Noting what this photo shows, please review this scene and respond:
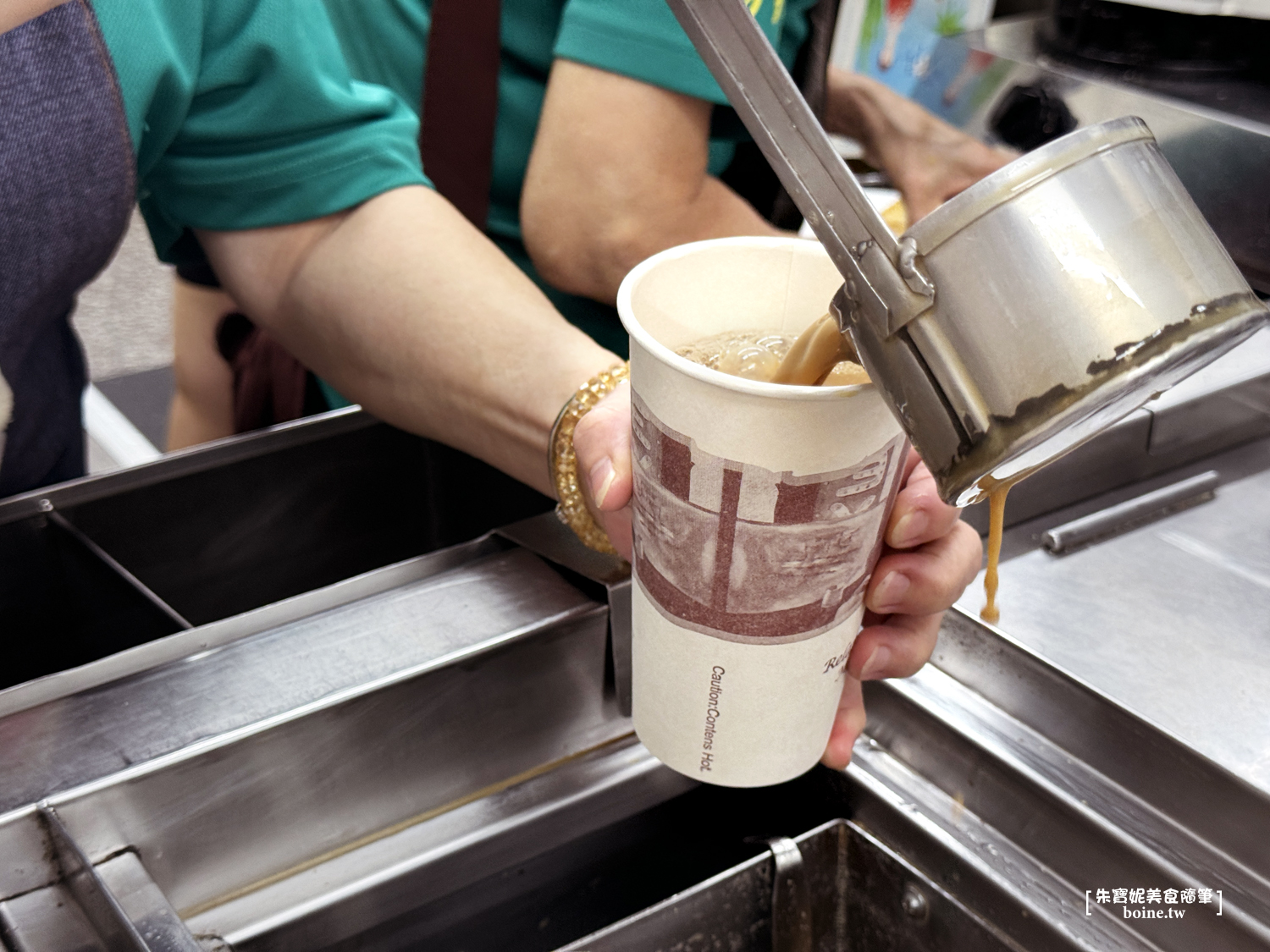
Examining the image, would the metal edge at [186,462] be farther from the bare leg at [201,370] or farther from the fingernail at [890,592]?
the bare leg at [201,370]

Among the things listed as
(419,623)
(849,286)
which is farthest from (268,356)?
(849,286)

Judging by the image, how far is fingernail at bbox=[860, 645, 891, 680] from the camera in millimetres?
658

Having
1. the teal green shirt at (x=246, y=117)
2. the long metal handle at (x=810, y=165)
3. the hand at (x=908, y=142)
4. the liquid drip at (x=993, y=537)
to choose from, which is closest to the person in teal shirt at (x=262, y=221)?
the teal green shirt at (x=246, y=117)

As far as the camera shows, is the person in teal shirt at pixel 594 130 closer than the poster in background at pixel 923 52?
Yes

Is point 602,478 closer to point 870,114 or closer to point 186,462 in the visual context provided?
point 186,462

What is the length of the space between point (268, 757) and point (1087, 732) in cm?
52

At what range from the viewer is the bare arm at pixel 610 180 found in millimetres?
1232

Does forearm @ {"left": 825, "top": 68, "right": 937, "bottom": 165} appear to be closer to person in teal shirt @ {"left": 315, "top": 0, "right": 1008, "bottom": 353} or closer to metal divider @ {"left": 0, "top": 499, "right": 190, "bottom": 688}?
person in teal shirt @ {"left": 315, "top": 0, "right": 1008, "bottom": 353}

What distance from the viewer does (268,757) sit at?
654mm

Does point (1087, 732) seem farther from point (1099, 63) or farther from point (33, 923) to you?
point (1099, 63)

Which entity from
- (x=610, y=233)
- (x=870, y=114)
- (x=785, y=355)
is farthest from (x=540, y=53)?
(x=785, y=355)

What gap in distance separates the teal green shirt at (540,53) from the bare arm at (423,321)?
29 cm

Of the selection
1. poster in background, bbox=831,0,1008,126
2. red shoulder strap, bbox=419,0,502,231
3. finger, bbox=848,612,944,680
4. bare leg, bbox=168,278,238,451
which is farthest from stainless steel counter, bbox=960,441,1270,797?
bare leg, bbox=168,278,238,451

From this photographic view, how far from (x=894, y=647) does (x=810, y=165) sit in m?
0.35
